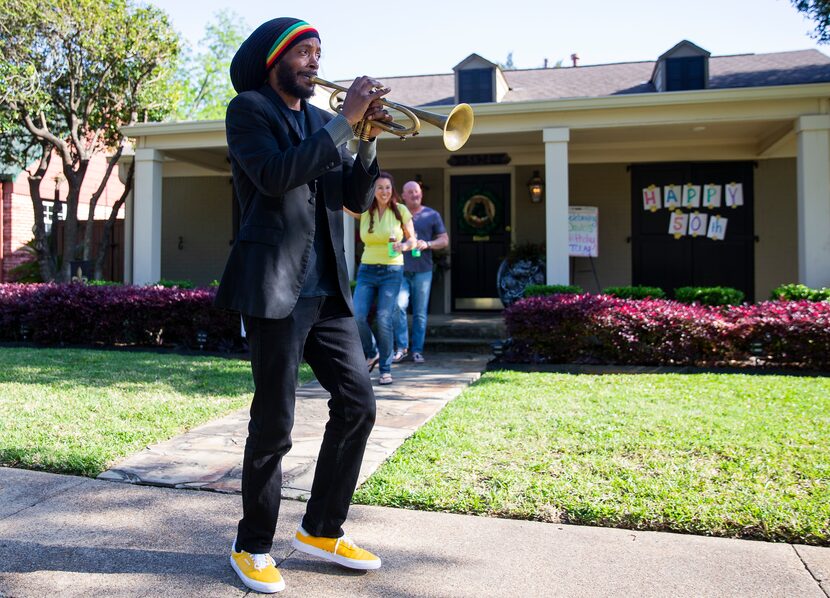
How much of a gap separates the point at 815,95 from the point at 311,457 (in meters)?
8.06

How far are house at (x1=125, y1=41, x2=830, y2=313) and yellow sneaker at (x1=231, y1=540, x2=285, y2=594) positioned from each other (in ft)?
24.7

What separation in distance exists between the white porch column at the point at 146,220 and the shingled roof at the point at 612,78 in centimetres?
412

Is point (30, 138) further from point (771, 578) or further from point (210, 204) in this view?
point (771, 578)

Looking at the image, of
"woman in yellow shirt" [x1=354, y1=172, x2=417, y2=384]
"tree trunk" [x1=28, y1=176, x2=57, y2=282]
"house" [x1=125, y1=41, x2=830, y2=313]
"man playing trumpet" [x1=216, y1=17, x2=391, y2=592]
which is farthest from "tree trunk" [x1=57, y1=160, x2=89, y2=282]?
"man playing trumpet" [x1=216, y1=17, x2=391, y2=592]

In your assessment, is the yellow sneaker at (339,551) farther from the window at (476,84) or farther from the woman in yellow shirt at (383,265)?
the window at (476,84)

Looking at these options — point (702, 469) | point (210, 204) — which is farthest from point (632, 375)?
point (210, 204)

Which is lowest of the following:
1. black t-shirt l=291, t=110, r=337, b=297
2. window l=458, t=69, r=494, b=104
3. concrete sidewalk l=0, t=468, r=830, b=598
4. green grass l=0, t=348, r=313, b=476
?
concrete sidewalk l=0, t=468, r=830, b=598

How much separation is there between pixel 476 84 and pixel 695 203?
3958 millimetres

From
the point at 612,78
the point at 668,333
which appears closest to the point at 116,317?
the point at 668,333

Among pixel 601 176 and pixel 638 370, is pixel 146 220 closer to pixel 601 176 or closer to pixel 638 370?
pixel 601 176

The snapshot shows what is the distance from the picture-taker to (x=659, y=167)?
1165 centimetres

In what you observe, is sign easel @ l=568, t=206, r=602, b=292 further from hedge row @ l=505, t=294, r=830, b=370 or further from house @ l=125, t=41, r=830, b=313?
hedge row @ l=505, t=294, r=830, b=370

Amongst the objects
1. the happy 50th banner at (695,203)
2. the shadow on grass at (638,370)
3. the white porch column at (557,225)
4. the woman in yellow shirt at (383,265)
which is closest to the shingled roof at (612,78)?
Answer: the happy 50th banner at (695,203)

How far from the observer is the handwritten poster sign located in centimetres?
1129
